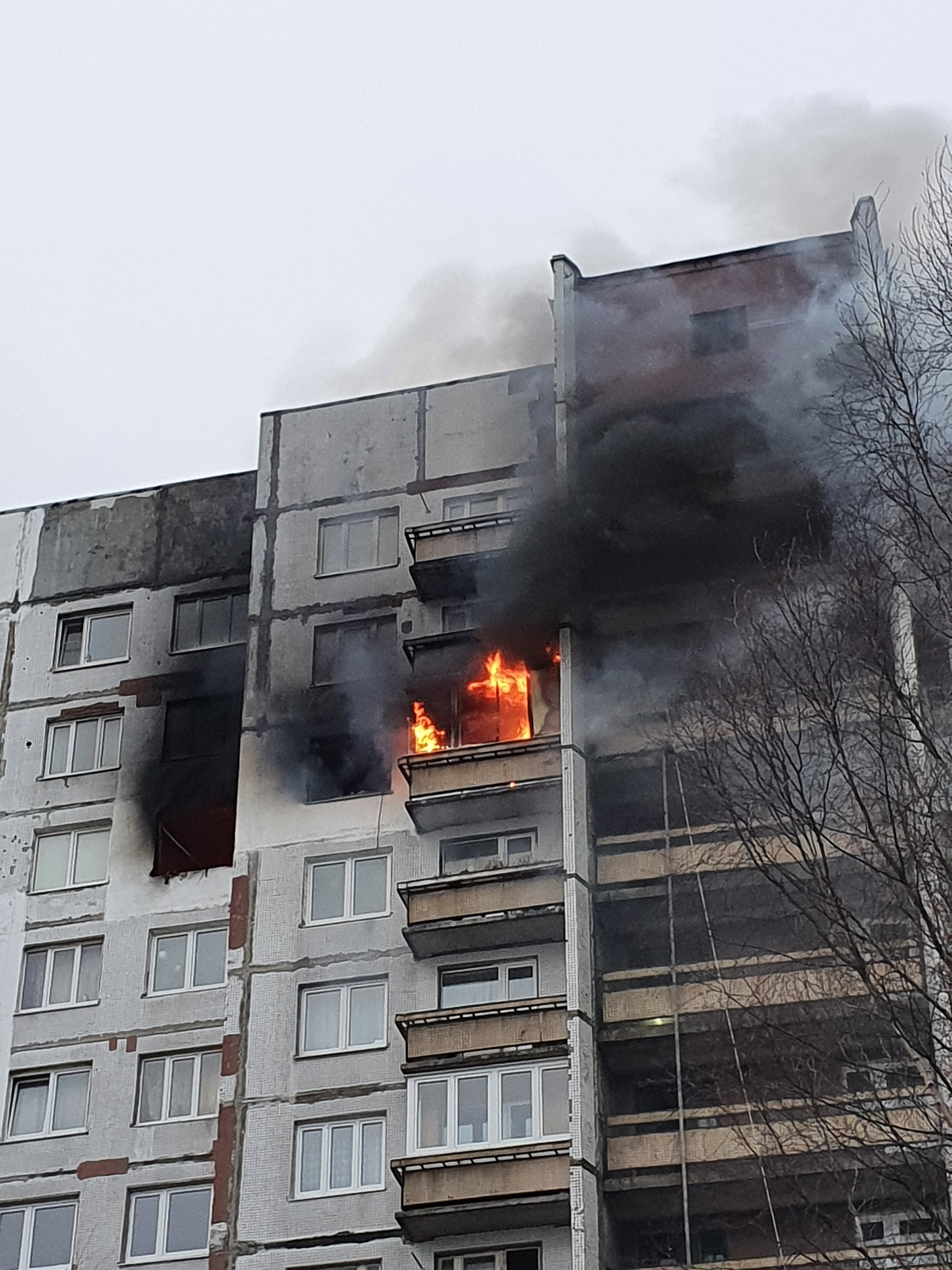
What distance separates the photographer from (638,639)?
3797cm

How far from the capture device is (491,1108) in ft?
113

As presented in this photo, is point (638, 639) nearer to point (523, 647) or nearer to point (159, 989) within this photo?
point (523, 647)

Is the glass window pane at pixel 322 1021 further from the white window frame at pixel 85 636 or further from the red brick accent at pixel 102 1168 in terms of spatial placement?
the white window frame at pixel 85 636

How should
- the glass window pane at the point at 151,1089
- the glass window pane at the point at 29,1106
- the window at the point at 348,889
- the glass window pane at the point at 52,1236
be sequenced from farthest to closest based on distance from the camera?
1. the glass window pane at the point at 29,1106
2. the window at the point at 348,889
3. the glass window pane at the point at 151,1089
4. the glass window pane at the point at 52,1236

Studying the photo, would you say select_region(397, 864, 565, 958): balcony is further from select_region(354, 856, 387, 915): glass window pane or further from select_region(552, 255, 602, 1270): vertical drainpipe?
select_region(354, 856, 387, 915): glass window pane

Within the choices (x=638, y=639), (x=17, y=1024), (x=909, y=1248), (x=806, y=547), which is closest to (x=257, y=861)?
(x=17, y=1024)

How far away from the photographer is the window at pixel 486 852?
37.3 m

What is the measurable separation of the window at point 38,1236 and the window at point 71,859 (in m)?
6.36

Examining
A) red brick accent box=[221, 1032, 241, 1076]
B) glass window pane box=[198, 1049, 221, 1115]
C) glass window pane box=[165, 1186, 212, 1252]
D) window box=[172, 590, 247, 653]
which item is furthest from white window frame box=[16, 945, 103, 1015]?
window box=[172, 590, 247, 653]

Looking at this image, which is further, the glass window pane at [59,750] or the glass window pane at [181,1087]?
the glass window pane at [59,750]

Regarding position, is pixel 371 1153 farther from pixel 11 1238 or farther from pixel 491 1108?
pixel 11 1238

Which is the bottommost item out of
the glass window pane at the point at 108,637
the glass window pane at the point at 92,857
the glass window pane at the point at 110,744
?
the glass window pane at the point at 92,857

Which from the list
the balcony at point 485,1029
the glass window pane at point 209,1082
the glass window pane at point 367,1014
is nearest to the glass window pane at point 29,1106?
the glass window pane at point 209,1082

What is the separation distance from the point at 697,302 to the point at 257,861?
13785mm
